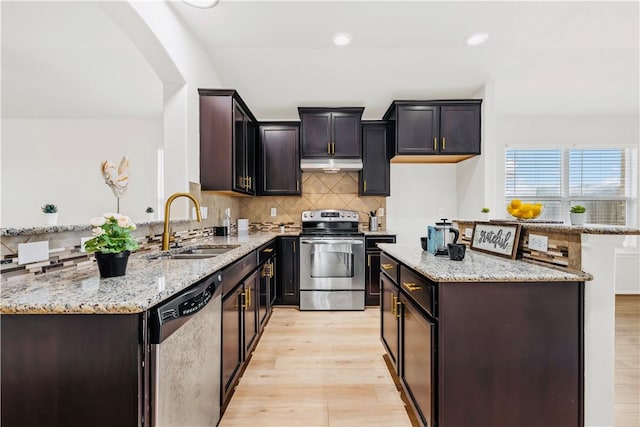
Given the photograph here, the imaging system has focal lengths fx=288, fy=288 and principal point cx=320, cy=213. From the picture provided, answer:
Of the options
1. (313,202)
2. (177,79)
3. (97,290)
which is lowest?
(97,290)

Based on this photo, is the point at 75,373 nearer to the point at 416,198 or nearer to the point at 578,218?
the point at 578,218

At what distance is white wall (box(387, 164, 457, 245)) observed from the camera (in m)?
4.23

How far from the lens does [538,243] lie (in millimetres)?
1548

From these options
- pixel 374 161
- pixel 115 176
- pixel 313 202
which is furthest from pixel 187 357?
pixel 374 161

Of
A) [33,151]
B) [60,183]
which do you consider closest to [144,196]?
[60,183]

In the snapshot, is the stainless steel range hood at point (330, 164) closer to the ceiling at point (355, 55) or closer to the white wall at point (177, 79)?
the ceiling at point (355, 55)

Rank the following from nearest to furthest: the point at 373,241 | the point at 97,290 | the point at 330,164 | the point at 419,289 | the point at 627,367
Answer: the point at 97,290
the point at 419,289
the point at 627,367
the point at 373,241
the point at 330,164

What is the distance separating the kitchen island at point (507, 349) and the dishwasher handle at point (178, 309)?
3.29ft

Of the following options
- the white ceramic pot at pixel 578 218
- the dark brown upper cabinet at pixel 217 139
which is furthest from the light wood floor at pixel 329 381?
the dark brown upper cabinet at pixel 217 139

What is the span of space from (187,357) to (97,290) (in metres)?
0.41

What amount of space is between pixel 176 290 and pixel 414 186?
383 cm

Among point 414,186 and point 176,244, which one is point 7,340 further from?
point 414,186

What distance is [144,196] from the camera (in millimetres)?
4762

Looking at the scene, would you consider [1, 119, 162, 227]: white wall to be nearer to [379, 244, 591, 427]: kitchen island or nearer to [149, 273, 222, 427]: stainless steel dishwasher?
[149, 273, 222, 427]: stainless steel dishwasher
